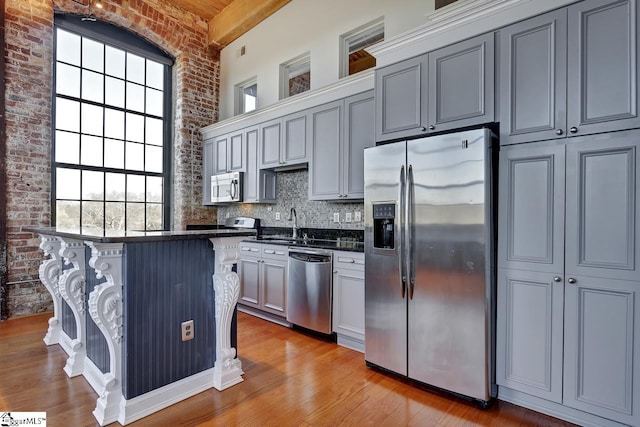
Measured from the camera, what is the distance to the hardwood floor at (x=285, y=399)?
198cm

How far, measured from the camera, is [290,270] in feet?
11.5

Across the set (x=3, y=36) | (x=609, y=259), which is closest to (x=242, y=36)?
(x=3, y=36)

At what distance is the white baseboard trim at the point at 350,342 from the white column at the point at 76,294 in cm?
207

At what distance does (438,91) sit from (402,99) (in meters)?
0.29

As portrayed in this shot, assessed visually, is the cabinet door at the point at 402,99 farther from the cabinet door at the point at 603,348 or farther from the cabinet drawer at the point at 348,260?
the cabinet door at the point at 603,348

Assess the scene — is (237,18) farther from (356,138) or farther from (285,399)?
(285,399)

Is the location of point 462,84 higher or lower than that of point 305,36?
lower

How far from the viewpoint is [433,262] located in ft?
7.59

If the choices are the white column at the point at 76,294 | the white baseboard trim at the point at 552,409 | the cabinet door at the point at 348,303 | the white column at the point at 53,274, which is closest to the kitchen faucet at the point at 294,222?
the cabinet door at the point at 348,303

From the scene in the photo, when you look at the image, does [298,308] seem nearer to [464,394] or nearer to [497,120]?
[464,394]

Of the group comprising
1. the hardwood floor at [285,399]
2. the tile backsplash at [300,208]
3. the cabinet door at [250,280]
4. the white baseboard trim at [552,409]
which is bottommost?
the hardwood floor at [285,399]

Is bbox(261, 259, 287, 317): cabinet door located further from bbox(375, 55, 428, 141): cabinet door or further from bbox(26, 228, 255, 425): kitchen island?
bbox(375, 55, 428, 141): cabinet door

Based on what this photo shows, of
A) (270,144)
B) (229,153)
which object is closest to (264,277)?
(270,144)

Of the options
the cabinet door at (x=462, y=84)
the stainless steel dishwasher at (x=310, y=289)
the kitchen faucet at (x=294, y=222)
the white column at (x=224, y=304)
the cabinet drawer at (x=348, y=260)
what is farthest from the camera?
the kitchen faucet at (x=294, y=222)
